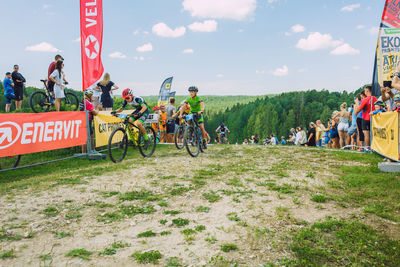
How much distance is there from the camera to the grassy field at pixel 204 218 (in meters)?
3.29

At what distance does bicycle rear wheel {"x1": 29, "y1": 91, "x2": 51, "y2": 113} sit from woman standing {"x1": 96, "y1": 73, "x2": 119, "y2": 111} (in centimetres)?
216

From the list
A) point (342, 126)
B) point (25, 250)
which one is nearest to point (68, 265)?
point (25, 250)

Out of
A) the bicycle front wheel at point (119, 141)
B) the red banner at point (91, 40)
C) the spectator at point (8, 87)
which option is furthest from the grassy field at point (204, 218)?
the spectator at point (8, 87)

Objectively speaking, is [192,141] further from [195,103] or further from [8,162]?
[8,162]

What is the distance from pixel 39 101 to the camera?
11.3 m

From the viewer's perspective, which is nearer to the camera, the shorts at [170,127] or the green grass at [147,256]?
the green grass at [147,256]

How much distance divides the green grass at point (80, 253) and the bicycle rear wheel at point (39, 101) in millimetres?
9682

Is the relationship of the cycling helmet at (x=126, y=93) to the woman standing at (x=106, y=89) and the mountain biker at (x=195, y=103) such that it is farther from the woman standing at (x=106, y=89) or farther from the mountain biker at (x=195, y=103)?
the woman standing at (x=106, y=89)

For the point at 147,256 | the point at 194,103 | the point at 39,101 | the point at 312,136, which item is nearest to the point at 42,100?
the point at 39,101

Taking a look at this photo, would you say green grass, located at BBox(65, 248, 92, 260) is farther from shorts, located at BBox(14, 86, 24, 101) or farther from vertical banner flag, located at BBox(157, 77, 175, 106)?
vertical banner flag, located at BBox(157, 77, 175, 106)

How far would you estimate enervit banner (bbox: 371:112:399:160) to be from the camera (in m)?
7.19

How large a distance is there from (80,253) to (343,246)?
3340 mm

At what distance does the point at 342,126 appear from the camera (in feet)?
43.3

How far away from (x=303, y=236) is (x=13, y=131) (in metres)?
8.09
